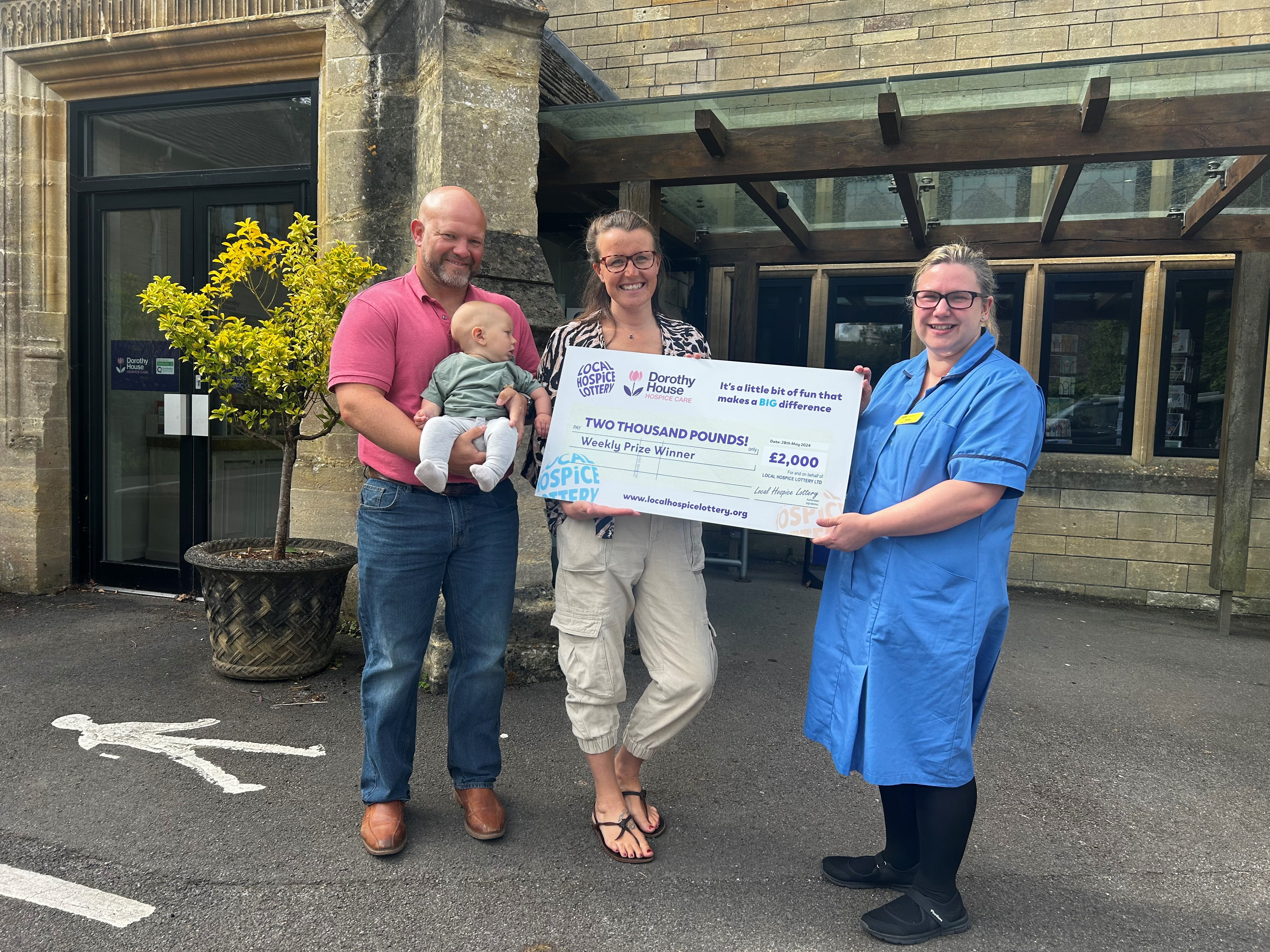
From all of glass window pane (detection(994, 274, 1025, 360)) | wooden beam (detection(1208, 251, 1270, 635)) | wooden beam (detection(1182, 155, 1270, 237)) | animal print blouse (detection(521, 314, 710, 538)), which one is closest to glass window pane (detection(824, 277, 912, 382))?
glass window pane (detection(994, 274, 1025, 360))

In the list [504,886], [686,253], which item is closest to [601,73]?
[686,253]

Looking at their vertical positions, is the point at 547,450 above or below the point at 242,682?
above

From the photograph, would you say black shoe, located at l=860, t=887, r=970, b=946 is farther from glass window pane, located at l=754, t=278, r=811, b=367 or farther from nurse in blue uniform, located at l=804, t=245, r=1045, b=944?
glass window pane, located at l=754, t=278, r=811, b=367

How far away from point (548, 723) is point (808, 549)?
4.44 m

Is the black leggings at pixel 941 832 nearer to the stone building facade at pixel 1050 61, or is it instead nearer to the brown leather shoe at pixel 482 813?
the brown leather shoe at pixel 482 813

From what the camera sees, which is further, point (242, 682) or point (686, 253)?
point (686, 253)

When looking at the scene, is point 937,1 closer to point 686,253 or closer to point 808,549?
point 686,253

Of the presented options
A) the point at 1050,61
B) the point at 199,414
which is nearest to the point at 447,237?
the point at 199,414

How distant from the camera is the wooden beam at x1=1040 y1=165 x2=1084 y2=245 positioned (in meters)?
5.41

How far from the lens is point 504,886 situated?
2.61 metres

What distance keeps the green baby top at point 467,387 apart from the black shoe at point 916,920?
1.78 metres

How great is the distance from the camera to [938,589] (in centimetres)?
222

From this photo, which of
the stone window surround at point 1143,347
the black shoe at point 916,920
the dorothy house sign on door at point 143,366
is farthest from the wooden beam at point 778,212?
the black shoe at point 916,920

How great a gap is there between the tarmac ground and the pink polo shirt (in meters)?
1.25
